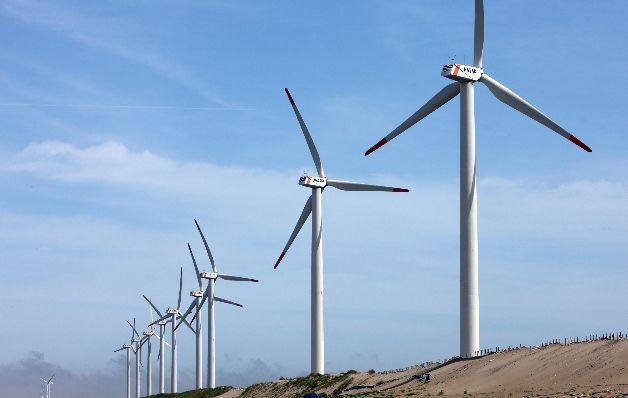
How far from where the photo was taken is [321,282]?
147 metres

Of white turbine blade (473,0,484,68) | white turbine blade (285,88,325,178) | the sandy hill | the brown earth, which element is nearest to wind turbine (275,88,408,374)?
white turbine blade (285,88,325,178)

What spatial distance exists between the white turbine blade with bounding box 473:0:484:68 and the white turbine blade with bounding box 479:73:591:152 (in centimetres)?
217

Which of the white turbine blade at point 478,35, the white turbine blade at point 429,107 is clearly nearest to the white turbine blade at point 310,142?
the white turbine blade at point 429,107

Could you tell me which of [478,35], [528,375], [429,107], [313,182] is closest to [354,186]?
[313,182]

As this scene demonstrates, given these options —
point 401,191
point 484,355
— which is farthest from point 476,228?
point 401,191

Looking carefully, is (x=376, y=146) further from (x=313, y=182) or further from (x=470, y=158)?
(x=313, y=182)

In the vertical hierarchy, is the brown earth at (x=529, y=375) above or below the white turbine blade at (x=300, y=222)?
below

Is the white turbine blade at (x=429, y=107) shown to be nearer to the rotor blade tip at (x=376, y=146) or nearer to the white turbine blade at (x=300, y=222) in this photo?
the rotor blade tip at (x=376, y=146)

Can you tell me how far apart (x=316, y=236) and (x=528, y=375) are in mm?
55238

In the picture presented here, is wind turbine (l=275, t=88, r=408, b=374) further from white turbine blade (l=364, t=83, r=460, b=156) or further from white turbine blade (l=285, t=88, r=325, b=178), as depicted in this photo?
white turbine blade (l=364, t=83, r=460, b=156)

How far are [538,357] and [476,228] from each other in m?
14.6

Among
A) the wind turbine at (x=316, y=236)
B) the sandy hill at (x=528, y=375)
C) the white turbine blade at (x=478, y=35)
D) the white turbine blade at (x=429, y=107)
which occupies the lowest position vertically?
the sandy hill at (x=528, y=375)

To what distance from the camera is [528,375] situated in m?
96.6

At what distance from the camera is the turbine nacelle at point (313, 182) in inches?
5925
